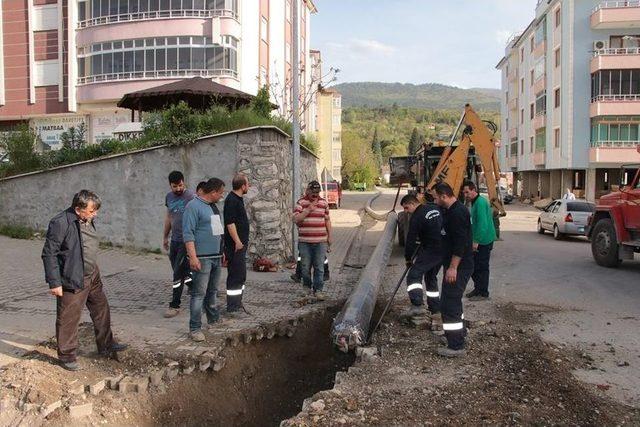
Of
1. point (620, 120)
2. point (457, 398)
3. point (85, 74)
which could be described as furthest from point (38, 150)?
point (620, 120)

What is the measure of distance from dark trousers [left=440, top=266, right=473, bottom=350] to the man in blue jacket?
8.57ft

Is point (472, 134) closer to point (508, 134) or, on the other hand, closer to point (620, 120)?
point (620, 120)

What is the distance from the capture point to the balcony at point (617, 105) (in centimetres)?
3681

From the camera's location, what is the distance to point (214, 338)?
6441 millimetres

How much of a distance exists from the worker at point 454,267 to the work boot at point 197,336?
2555 mm

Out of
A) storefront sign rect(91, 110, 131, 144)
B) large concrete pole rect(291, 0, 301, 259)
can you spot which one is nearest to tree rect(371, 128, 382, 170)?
storefront sign rect(91, 110, 131, 144)

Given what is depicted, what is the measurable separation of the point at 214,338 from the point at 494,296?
507 centimetres

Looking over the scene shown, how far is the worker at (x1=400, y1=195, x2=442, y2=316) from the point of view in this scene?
7402 mm

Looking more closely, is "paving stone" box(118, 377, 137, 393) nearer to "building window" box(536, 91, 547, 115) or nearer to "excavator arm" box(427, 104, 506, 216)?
"excavator arm" box(427, 104, 506, 216)

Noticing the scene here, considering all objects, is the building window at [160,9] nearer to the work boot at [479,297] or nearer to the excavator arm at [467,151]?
the excavator arm at [467,151]

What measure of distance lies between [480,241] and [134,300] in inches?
210

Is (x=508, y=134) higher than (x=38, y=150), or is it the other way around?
(x=508, y=134)

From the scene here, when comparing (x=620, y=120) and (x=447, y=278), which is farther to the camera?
(x=620, y=120)

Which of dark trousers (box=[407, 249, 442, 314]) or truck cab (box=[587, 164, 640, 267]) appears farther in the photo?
truck cab (box=[587, 164, 640, 267])
